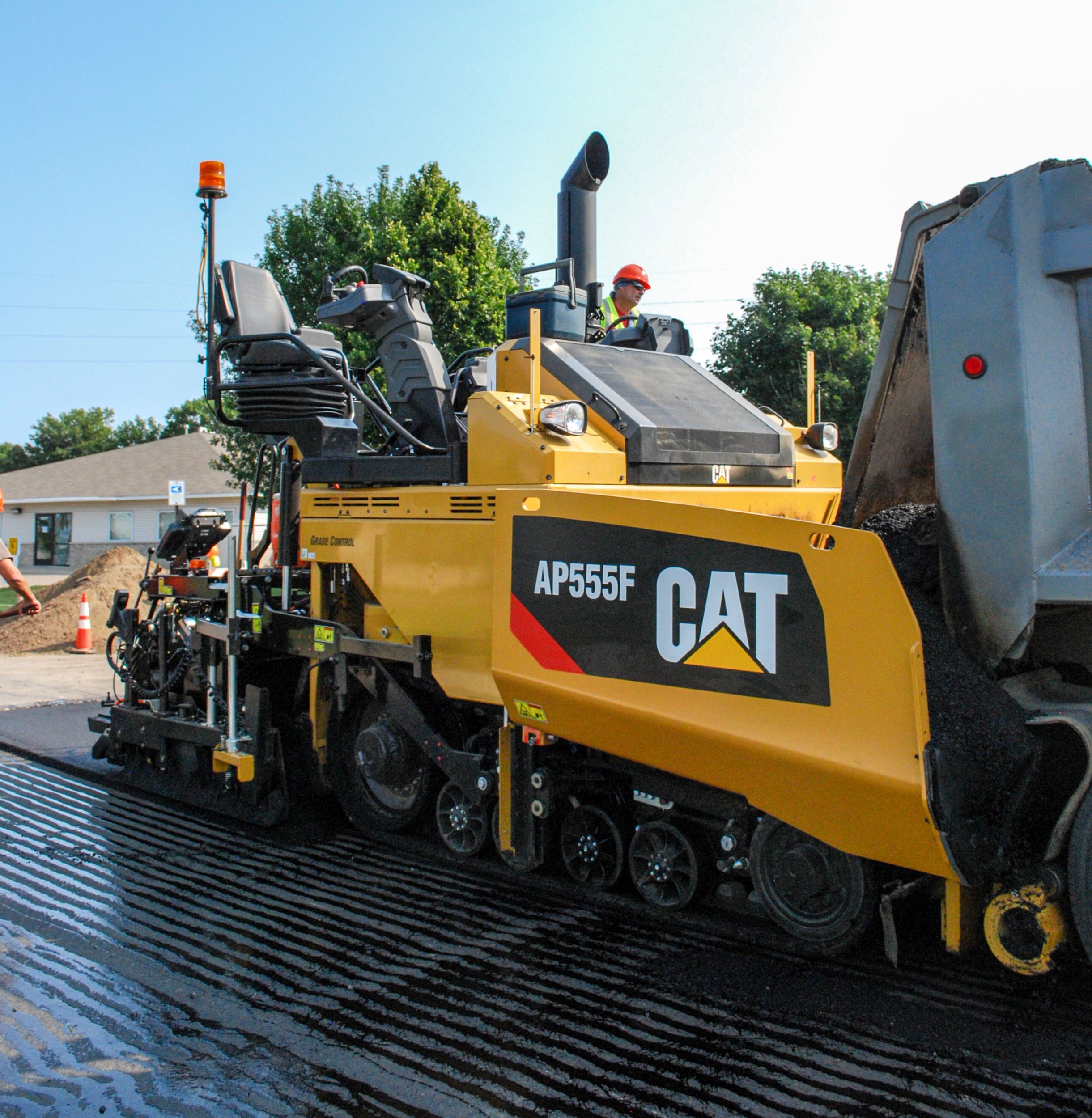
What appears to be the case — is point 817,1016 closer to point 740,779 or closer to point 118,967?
point 740,779

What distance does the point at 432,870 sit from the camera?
473 centimetres

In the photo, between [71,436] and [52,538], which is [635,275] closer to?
[52,538]

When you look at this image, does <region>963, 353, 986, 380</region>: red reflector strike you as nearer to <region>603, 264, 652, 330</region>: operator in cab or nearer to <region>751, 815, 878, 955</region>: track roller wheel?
<region>751, 815, 878, 955</region>: track roller wheel

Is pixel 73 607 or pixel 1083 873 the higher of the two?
pixel 73 607

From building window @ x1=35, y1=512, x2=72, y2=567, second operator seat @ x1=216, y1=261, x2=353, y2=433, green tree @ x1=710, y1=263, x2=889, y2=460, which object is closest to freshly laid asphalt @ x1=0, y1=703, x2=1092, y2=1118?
second operator seat @ x1=216, y1=261, x2=353, y2=433

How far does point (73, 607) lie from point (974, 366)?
14790mm

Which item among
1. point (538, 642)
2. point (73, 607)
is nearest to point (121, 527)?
point (73, 607)

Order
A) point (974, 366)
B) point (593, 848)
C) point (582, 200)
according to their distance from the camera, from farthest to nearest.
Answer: point (582, 200), point (593, 848), point (974, 366)

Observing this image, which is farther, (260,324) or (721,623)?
(260,324)

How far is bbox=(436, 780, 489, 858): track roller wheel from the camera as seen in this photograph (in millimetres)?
4723

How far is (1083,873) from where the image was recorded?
287 centimetres

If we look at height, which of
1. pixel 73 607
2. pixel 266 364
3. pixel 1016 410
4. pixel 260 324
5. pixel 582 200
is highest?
pixel 582 200

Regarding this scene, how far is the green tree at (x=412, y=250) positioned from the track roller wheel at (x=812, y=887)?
13066 mm

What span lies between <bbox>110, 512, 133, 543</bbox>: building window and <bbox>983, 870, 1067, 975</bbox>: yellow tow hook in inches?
1261
